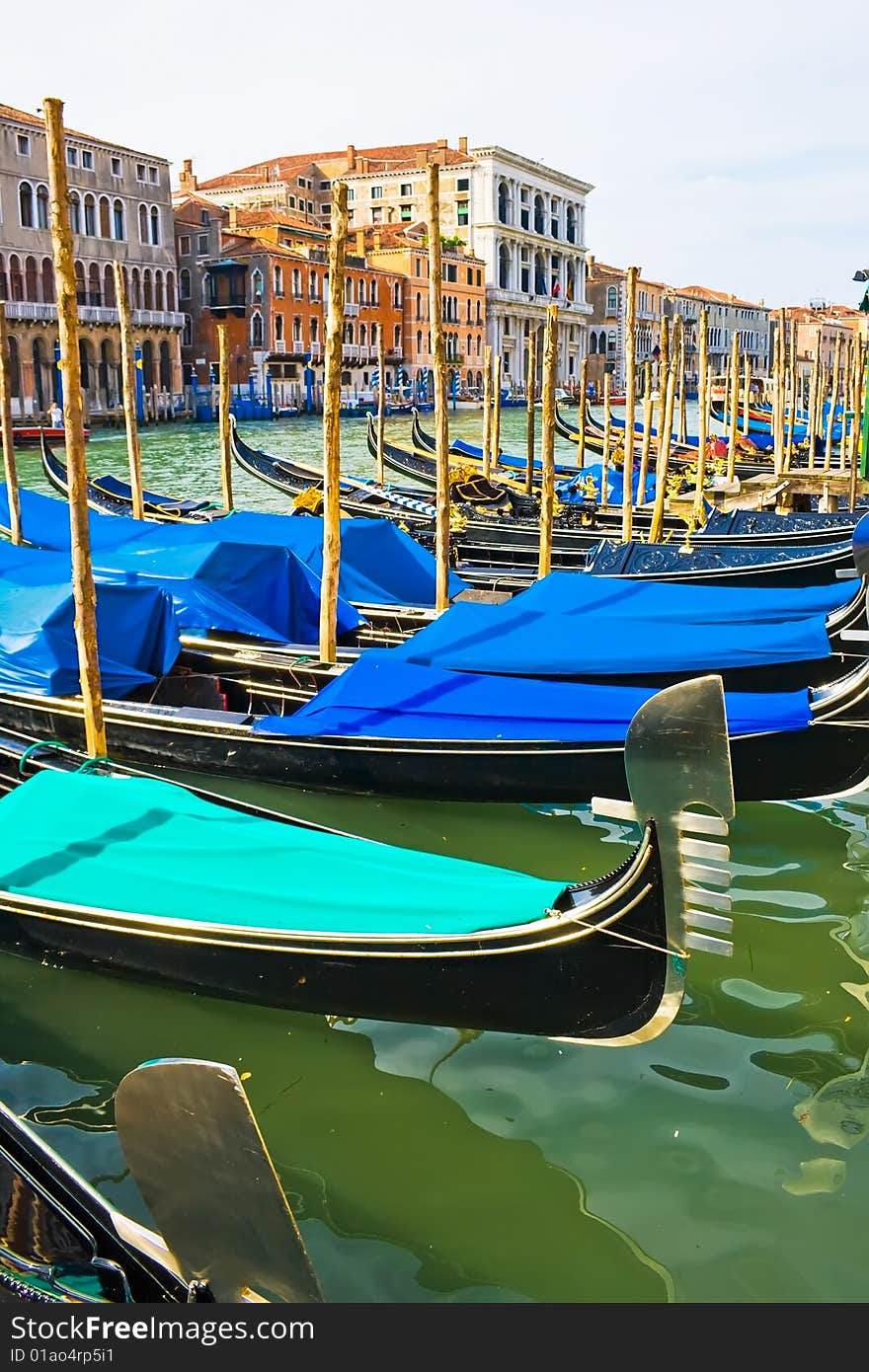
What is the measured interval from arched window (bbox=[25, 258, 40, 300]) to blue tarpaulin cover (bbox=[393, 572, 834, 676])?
72.3 ft

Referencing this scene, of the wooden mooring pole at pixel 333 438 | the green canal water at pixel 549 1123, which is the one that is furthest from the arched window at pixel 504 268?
the green canal water at pixel 549 1123

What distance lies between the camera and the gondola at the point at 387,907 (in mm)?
2496

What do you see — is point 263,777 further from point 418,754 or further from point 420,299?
point 420,299

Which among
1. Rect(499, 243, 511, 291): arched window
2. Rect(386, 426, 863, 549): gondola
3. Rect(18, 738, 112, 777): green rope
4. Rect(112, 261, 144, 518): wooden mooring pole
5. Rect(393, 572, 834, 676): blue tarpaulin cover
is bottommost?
Rect(18, 738, 112, 777): green rope

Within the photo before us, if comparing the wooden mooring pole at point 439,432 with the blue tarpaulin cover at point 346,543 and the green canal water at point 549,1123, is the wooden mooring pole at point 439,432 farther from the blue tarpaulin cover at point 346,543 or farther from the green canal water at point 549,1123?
the green canal water at point 549,1123

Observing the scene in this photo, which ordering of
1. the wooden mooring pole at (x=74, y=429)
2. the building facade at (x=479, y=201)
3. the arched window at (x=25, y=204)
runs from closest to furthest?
the wooden mooring pole at (x=74, y=429), the arched window at (x=25, y=204), the building facade at (x=479, y=201)

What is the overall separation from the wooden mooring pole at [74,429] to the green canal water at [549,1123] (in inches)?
39.3

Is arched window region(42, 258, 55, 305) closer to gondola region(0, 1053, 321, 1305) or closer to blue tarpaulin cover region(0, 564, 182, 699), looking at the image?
blue tarpaulin cover region(0, 564, 182, 699)

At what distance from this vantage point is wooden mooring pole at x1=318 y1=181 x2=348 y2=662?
15.8ft

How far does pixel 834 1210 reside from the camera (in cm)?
235

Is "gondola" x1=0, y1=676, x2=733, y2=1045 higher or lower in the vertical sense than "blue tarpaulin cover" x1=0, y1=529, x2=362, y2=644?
lower

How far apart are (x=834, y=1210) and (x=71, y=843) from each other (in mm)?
1926

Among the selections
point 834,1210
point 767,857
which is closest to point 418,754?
point 767,857

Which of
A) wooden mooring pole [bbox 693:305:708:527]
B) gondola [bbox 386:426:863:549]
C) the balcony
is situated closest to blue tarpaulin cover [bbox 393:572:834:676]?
gondola [bbox 386:426:863:549]
